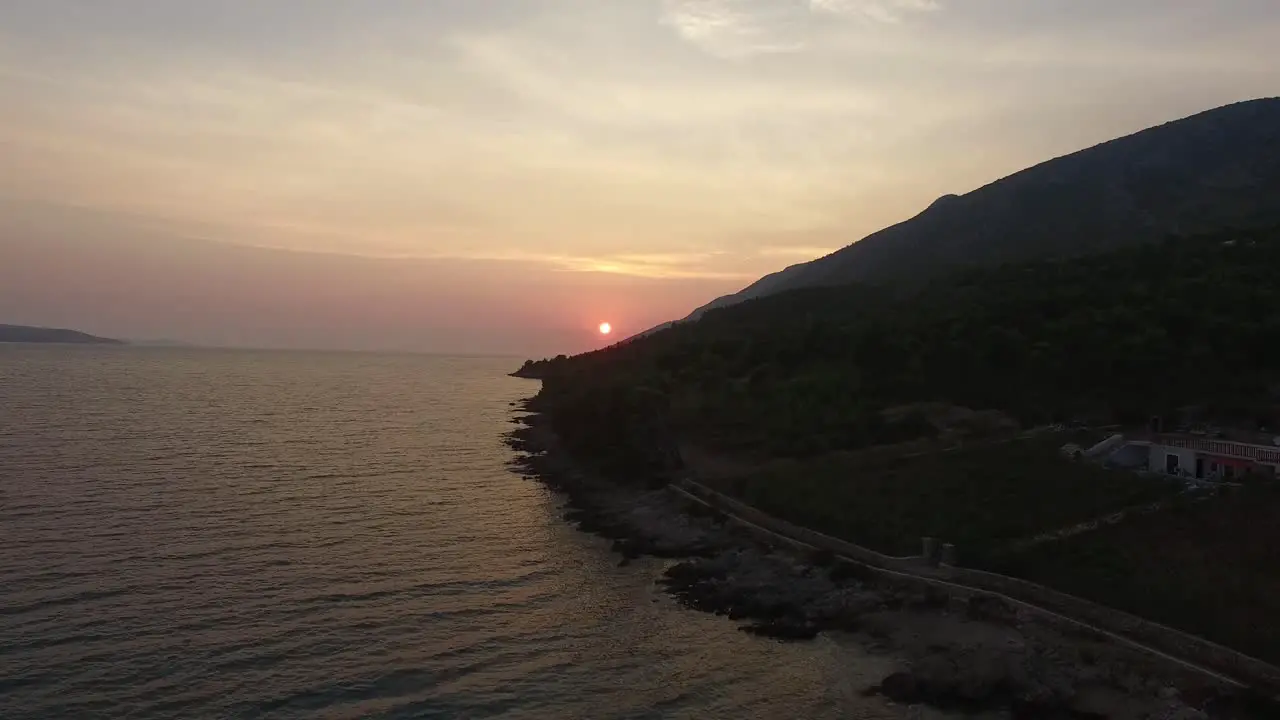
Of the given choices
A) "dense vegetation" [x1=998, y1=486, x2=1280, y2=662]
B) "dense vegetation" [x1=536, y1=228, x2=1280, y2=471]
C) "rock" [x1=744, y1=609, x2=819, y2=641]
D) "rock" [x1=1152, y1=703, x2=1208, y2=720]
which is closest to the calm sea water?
"rock" [x1=744, y1=609, x2=819, y2=641]

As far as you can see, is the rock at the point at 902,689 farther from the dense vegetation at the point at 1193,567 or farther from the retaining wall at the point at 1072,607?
the dense vegetation at the point at 1193,567

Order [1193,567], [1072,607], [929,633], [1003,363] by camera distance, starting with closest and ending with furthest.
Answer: [1072,607] < [929,633] < [1193,567] < [1003,363]

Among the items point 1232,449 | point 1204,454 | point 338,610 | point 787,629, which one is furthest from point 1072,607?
point 338,610

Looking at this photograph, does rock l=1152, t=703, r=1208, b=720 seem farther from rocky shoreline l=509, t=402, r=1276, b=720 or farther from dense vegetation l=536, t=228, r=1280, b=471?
dense vegetation l=536, t=228, r=1280, b=471

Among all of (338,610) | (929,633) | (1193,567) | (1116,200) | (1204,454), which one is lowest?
(338,610)

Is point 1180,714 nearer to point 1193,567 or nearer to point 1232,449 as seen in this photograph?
point 1193,567

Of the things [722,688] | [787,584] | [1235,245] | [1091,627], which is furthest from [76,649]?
[1235,245]

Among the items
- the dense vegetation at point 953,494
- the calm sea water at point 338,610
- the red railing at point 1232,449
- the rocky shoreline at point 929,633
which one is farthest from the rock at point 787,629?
the red railing at point 1232,449
